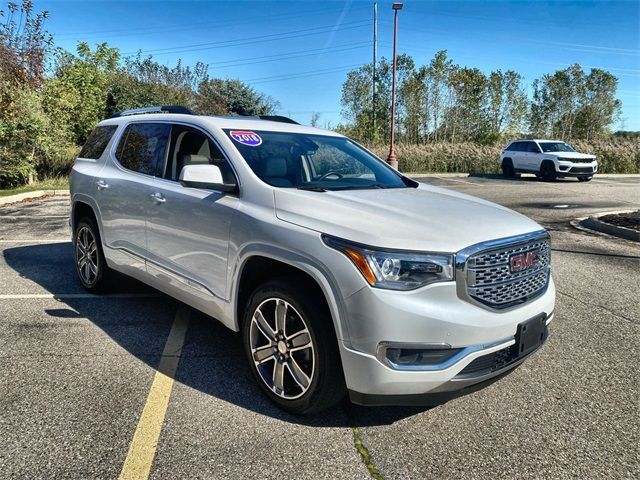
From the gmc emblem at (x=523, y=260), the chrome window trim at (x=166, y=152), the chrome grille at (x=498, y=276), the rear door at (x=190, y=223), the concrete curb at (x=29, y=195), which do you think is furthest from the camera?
the concrete curb at (x=29, y=195)

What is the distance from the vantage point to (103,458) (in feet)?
8.43

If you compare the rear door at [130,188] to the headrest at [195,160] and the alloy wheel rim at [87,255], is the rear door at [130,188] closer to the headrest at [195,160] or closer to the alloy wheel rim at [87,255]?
the headrest at [195,160]

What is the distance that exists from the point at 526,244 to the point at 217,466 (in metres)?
2.09

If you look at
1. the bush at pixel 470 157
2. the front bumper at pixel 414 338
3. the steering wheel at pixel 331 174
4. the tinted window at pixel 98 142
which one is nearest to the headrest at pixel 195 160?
the steering wheel at pixel 331 174

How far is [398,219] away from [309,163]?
125cm

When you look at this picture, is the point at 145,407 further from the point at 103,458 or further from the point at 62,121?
the point at 62,121

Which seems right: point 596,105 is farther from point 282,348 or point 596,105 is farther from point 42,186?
point 282,348

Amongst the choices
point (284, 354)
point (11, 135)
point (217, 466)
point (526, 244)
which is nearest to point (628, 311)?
point (526, 244)

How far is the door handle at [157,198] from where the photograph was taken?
3.97 metres

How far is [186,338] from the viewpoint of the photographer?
4.23m

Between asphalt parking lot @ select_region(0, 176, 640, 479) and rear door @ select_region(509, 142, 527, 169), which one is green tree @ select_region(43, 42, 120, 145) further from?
rear door @ select_region(509, 142, 527, 169)

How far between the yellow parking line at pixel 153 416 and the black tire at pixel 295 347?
625 millimetres

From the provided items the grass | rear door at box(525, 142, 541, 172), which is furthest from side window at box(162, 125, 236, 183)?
rear door at box(525, 142, 541, 172)

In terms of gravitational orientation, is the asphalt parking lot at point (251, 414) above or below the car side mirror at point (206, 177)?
below
